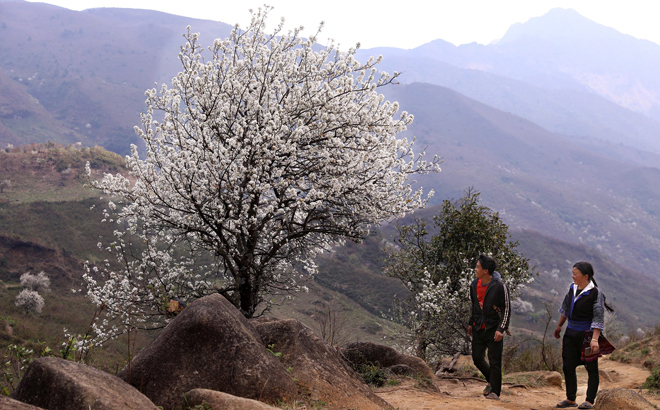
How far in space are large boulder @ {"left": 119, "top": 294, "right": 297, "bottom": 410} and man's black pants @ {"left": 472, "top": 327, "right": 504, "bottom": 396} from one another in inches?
136

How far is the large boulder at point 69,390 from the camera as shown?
3.85 meters

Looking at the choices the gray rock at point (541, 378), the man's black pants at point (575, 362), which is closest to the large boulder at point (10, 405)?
the man's black pants at point (575, 362)

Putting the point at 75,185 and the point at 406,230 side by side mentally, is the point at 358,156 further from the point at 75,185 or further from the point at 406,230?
the point at 75,185

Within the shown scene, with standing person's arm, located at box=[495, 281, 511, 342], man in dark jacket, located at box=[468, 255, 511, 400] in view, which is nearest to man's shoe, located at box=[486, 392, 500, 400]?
man in dark jacket, located at box=[468, 255, 511, 400]

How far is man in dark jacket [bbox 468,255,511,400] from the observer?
24.1 feet

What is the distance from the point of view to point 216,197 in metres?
10.5

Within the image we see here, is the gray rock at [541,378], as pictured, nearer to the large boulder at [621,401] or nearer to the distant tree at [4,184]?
the large boulder at [621,401]

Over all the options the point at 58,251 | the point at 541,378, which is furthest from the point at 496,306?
the point at 58,251

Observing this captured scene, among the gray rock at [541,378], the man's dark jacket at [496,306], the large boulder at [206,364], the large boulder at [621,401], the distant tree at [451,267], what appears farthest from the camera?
the distant tree at [451,267]

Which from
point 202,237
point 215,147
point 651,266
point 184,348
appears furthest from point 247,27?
point 651,266

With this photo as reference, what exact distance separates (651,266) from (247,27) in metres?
236

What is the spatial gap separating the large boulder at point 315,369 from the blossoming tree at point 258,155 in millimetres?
3494

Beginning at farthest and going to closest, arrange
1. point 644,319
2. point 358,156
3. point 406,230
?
point 644,319
point 406,230
point 358,156

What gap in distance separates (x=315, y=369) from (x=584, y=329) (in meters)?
4.43
